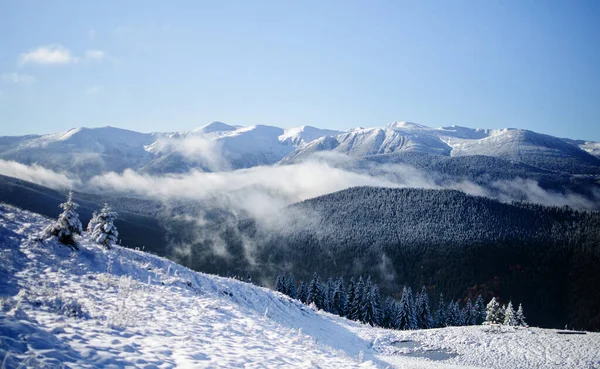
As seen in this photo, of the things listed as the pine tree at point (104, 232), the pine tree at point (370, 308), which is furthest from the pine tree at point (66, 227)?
the pine tree at point (370, 308)

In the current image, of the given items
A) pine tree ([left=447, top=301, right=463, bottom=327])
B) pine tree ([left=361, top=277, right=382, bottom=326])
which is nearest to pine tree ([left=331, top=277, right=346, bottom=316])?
pine tree ([left=361, top=277, right=382, bottom=326])

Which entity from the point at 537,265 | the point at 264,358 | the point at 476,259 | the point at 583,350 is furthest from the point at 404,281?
the point at 264,358

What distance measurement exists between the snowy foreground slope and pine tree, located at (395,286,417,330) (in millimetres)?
40414

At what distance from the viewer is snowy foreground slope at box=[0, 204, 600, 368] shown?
8008 mm

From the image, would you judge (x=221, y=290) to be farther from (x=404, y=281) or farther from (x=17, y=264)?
(x=404, y=281)

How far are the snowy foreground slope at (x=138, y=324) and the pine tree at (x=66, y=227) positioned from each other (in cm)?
63

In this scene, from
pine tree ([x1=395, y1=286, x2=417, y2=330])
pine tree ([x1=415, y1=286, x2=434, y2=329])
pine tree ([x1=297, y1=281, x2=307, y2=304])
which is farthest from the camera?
pine tree ([x1=297, y1=281, x2=307, y2=304])

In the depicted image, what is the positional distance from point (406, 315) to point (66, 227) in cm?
6611

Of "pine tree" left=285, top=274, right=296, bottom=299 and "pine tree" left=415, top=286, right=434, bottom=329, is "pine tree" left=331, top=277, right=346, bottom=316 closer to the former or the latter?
"pine tree" left=285, top=274, right=296, bottom=299

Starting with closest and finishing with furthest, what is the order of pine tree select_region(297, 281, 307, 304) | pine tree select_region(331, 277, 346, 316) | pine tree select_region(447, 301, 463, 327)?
pine tree select_region(331, 277, 346, 316) → pine tree select_region(447, 301, 463, 327) → pine tree select_region(297, 281, 307, 304)

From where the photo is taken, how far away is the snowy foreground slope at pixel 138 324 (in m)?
8.01

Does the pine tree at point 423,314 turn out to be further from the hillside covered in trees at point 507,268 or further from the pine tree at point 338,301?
the hillside covered in trees at point 507,268

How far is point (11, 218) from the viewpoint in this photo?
18406 millimetres

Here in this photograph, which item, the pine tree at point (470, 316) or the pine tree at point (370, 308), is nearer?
the pine tree at point (370, 308)
